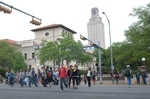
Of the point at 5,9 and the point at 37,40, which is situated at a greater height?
the point at 37,40


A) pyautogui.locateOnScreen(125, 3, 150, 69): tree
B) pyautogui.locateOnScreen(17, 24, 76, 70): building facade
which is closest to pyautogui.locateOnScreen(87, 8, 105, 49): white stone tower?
pyautogui.locateOnScreen(17, 24, 76, 70): building facade

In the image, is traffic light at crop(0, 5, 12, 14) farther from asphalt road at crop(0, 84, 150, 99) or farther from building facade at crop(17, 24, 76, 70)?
building facade at crop(17, 24, 76, 70)

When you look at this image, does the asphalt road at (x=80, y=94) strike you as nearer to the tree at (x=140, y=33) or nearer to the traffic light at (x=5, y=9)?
the traffic light at (x=5, y=9)

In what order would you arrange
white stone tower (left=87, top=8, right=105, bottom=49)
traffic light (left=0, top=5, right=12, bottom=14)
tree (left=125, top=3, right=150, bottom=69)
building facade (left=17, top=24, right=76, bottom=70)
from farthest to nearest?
white stone tower (left=87, top=8, right=105, bottom=49) → building facade (left=17, top=24, right=76, bottom=70) → tree (left=125, top=3, right=150, bottom=69) → traffic light (left=0, top=5, right=12, bottom=14)

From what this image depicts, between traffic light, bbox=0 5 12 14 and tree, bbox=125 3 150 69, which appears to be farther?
tree, bbox=125 3 150 69

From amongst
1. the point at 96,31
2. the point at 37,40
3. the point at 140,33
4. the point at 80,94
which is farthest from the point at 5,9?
the point at 96,31

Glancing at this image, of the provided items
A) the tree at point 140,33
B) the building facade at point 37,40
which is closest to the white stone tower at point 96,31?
the building facade at point 37,40

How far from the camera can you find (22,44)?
235ft

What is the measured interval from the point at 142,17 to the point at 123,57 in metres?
7.84

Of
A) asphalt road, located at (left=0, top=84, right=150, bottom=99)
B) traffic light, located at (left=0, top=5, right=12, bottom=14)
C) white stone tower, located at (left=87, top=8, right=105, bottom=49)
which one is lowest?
asphalt road, located at (left=0, top=84, right=150, bottom=99)

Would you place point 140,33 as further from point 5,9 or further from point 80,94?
point 5,9

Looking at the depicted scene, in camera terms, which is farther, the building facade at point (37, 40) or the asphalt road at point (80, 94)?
the building facade at point (37, 40)

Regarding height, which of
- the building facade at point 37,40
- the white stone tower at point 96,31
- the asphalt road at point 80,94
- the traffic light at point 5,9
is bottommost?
the asphalt road at point 80,94

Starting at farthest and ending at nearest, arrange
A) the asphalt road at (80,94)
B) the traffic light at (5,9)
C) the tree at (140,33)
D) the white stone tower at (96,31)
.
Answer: the white stone tower at (96,31), the tree at (140,33), the traffic light at (5,9), the asphalt road at (80,94)
